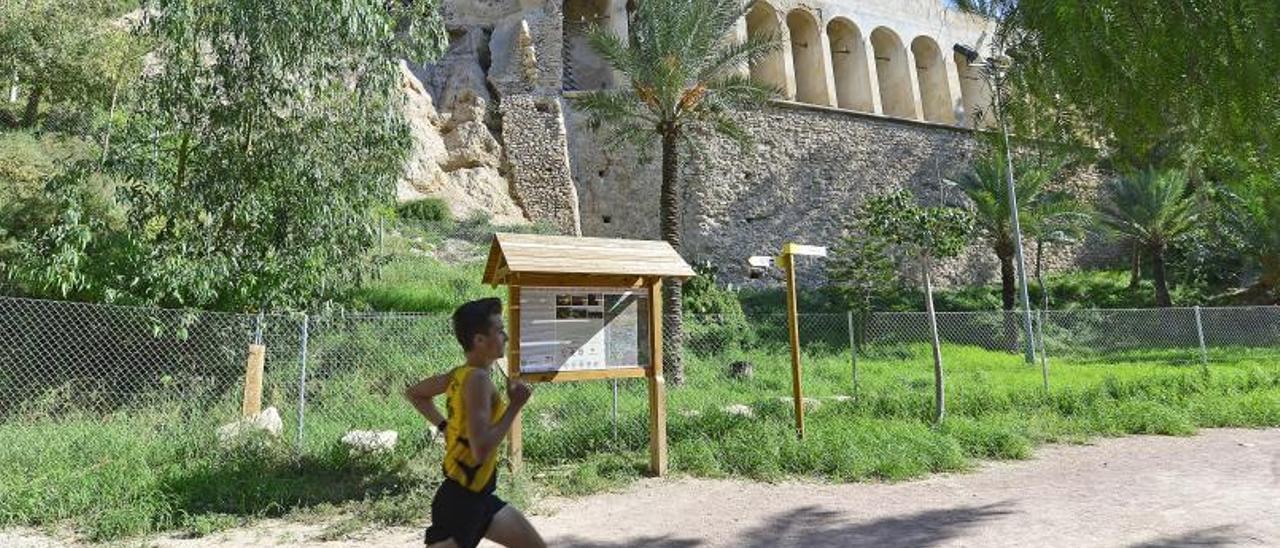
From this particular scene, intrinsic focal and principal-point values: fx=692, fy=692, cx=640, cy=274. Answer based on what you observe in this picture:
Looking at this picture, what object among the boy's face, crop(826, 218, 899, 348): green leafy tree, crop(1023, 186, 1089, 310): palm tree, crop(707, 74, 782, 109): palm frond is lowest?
the boy's face

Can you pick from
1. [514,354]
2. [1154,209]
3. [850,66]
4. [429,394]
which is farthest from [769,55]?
[429,394]

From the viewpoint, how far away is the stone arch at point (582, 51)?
89.1 feet

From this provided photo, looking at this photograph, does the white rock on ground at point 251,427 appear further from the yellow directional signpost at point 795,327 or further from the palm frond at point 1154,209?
the palm frond at point 1154,209

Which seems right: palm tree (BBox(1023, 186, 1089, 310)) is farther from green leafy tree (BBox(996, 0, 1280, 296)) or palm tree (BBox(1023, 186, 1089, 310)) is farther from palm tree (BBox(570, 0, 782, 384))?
green leafy tree (BBox(996, 0, 1280, 296))

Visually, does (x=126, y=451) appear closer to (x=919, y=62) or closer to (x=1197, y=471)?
(x=1197, y=471)

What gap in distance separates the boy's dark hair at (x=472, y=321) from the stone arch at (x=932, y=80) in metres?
32.8

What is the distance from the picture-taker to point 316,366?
789 cm

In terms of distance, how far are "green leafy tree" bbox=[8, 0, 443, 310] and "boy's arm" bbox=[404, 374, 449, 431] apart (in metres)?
6.42

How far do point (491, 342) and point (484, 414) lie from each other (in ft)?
0.90

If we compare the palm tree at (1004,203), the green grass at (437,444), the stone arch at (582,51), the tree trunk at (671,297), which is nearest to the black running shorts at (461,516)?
the green grass at (437,444)

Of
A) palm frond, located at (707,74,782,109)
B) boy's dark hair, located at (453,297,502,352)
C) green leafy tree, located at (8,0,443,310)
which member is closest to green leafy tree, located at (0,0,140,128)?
green leafy tree, located at (8,0,443,310)

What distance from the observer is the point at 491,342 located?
254 cm

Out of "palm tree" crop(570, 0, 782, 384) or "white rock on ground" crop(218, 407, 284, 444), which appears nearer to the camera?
"white rock on ground" crop(218, 407, 284, 444)

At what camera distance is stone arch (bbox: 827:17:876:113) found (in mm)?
30391
